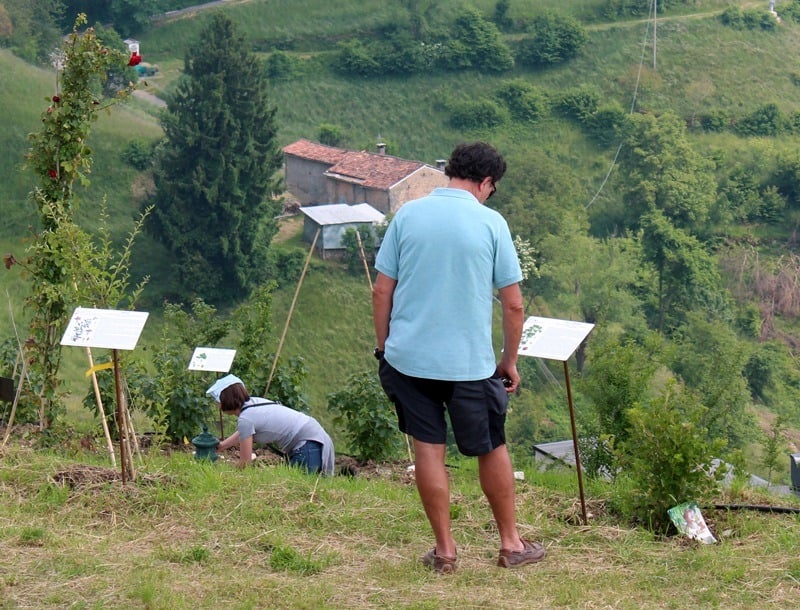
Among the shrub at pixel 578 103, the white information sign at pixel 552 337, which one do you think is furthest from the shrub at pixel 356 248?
the white information sign at pixel 552 337

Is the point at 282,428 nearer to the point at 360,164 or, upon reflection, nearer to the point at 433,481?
the point at 433,481

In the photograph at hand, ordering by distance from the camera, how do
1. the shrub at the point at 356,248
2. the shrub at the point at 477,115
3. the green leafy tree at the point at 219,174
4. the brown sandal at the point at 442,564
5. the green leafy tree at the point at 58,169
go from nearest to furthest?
the brown sandal at the point at 442,564 → the green leafy tree at the point at 58,169 → the green leafy tree at the point at 219,174 → the shrub at the point at 356,248 → the shrub at the point at 477,115

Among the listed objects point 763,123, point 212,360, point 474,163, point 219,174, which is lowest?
Result: point 763,123

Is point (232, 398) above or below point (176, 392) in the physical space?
above

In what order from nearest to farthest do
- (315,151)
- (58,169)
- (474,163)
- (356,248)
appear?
1. (474,163)
2. (58,169)
3. (356,248)
4. (315,151)

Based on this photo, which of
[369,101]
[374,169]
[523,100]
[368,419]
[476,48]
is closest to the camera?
[368,419]

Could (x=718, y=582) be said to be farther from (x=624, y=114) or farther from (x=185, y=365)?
(x=624, y=114)

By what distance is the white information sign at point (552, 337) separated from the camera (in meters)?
4.75

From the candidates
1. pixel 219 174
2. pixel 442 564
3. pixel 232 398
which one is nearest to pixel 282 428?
pixel 232 398

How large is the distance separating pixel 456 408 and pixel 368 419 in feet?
13.3

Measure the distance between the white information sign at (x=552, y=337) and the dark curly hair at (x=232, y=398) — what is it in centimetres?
226

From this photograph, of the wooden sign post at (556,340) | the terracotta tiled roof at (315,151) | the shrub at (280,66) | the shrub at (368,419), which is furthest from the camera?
the shrub at (280,66)

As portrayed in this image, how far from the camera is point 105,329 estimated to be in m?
5.22

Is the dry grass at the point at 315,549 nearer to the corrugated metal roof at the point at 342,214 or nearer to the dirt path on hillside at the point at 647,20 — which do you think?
the corrugated metal roof at the point at 342,214
